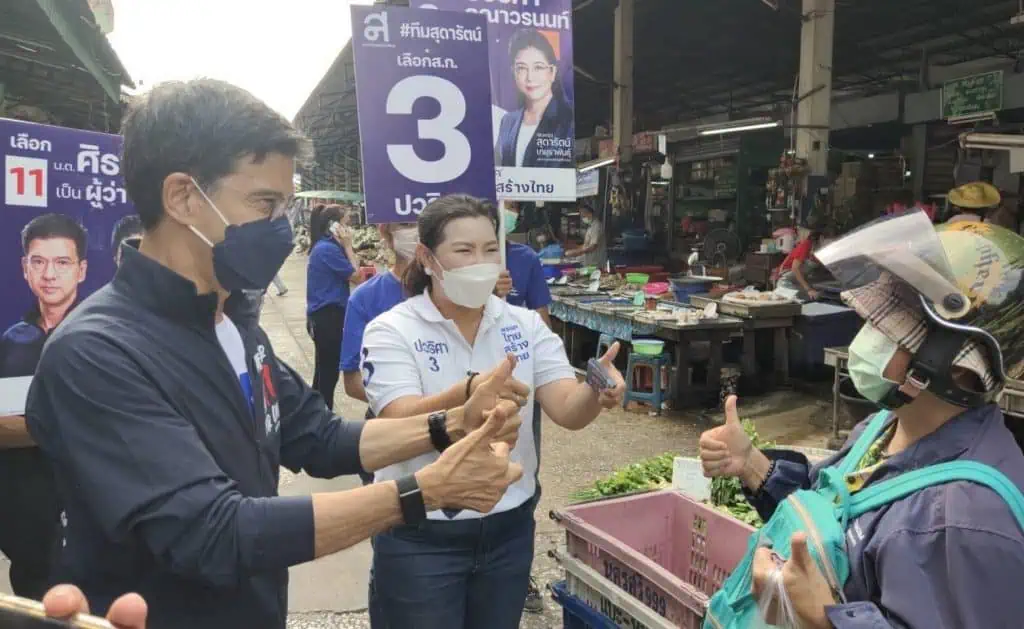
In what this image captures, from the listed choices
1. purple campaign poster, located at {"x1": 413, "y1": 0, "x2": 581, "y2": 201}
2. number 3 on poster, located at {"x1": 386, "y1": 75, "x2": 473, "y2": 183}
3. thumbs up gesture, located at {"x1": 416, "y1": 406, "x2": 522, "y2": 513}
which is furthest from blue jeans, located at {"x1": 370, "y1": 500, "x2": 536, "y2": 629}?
purple campaign poster, located at {"x1": 413, "y1": 0, "x2": 581, "y2": 201}

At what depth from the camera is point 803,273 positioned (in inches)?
369

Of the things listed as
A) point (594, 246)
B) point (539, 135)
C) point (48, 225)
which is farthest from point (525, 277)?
point (594, 246)

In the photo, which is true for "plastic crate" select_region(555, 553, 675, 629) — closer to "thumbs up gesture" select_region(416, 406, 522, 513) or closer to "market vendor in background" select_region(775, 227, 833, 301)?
"thumbs up gesture" select_region(416, 406, 522, 513)

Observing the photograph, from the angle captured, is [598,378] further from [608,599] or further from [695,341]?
[695,341]

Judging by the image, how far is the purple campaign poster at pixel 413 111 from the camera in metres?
3.36

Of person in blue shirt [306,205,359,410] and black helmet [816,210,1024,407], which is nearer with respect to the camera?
black helmet [816,210,1024,407]

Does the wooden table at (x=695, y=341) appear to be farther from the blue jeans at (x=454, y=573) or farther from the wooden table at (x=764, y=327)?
the blue jeans at (x=454, y=573)

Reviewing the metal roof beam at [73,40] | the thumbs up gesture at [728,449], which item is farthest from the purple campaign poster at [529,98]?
the metal roof beam at [73,40]

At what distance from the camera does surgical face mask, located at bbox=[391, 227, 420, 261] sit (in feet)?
12.1

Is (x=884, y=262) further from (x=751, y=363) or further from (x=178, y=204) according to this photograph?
(x=751, y=363)

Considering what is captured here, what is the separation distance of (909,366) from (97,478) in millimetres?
1537

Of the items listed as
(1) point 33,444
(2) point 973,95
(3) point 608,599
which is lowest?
(3) point 608,599

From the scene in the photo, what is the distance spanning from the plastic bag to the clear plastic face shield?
1.92 feet

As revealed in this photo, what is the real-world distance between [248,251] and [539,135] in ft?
9.88
